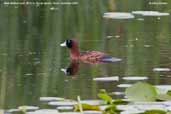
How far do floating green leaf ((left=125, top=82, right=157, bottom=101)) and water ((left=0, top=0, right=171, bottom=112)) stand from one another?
1.54 ft

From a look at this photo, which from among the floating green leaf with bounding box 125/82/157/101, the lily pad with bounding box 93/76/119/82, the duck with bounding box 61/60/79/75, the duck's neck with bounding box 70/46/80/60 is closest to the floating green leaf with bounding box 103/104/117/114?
the floating green leaf with bounding box 125/82/157/101

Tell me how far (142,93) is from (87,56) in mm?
2679

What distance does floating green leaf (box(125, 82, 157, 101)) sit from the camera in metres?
5.38

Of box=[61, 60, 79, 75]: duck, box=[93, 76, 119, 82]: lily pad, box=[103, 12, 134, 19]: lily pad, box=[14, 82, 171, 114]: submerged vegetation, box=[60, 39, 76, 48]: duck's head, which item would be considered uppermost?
box=[103, 12, 134, 19]: lily pad

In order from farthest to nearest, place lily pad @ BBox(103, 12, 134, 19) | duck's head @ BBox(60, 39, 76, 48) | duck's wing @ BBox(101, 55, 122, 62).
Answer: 1. lily pad @ BBox(103, 12, 134, 19)
2. duck's head @ BBox(60, 39, 76, 48)
3. duck's wing @ BBox(101, 55, 122, 62)

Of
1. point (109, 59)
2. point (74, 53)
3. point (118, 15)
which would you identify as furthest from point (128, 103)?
point (118, 15)

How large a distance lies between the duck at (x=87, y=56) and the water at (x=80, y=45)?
0.27ft

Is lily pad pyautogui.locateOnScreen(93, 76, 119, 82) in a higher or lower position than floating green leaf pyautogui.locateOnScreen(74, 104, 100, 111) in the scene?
lower

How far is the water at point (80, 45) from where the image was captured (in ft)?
20.8

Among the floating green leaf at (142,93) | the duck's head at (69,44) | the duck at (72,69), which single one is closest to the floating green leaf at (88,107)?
the floating green leaf at (142,93)

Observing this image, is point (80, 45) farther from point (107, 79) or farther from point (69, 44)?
point (107, 79)

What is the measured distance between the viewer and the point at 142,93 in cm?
539

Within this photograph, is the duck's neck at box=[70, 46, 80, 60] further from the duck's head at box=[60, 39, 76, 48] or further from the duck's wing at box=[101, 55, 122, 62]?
the duck's wing at box=[101, 55, 122, 62]

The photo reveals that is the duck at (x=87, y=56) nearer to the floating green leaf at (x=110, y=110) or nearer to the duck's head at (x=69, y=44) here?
the duck's head at (x=69, y=44)
